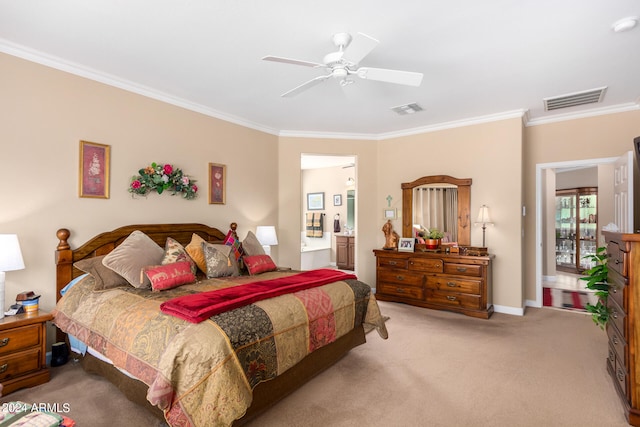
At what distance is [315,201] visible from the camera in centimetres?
922

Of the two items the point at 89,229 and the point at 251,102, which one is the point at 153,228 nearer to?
the point at 89,229

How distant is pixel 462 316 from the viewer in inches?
176

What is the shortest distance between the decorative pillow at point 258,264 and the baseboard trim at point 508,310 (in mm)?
3181

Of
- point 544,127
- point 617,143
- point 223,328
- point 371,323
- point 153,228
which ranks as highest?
point 544,127

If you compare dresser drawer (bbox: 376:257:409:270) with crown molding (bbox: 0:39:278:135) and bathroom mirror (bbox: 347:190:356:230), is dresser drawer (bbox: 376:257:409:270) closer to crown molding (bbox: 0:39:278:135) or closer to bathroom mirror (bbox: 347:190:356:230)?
crown molding (bbox: 0:39:278:135)

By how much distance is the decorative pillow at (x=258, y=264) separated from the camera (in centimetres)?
362

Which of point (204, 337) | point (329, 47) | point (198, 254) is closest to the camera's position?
point (204, 337)

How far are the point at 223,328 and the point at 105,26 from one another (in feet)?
7.92

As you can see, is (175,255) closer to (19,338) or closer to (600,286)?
(19,338)

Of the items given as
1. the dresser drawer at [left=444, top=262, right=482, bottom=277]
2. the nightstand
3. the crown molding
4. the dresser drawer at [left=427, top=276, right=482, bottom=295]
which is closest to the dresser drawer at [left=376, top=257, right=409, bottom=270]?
the dresser drawer at [left=427, top=276, right=482, bottom=295]

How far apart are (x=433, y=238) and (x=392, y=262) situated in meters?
0.71

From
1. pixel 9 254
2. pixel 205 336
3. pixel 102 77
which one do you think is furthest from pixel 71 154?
pixel 205 336

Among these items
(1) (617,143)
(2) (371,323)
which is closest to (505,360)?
(2) (371,323)

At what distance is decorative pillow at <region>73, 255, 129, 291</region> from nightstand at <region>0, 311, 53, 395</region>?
400 millimetres
